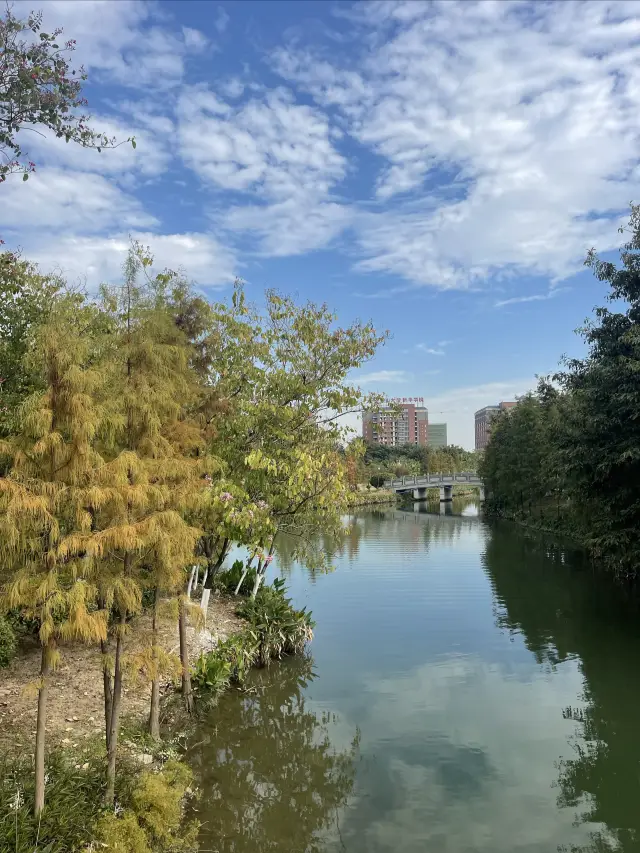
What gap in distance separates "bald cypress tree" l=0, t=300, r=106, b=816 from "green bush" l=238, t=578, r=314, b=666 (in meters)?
6.80

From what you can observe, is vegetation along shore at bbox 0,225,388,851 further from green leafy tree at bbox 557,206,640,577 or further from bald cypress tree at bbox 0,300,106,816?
green leafy tree at bbox 557,206,640,577

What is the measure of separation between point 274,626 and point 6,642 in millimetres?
5127

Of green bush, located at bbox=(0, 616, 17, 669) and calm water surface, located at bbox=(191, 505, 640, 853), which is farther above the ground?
green bush, located at bbox=(0, 616, 17, 669)

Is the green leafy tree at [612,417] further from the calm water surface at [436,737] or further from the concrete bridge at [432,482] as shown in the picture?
the concrete bridge at [432,482]

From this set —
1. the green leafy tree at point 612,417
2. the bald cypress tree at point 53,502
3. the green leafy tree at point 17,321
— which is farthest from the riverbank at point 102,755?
the green leafy tree at point 612,417

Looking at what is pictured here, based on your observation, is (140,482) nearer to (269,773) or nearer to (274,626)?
(269,773)

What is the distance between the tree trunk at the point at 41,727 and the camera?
15.3 feet

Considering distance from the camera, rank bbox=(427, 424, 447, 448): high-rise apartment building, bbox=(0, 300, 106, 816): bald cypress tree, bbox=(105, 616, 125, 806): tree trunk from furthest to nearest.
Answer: bbox=(427, 424, 447, 448): high-rise apartment building, bbox=(105, 616, 125, 806): tree trunk, bbox=(0, 300, 106, 816): bald cypress tree

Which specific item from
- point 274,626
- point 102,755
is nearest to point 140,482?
point 102,755

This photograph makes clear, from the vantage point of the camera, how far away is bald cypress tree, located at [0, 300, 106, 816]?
433 centimetres

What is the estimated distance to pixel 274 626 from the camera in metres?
11.9

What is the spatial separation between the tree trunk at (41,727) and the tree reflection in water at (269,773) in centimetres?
189

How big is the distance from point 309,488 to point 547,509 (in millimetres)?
31001

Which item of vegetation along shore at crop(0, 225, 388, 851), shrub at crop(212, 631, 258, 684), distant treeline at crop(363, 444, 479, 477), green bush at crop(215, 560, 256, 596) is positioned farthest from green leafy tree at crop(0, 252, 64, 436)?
distant treeline at crop(363, 444, 479, 477)
